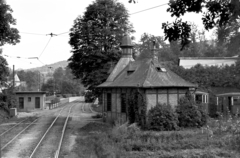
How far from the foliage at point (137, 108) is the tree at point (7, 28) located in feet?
41.9

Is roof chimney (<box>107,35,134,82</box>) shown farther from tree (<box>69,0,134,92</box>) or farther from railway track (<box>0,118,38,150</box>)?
railway track (<box>0,118,38,150</box>)

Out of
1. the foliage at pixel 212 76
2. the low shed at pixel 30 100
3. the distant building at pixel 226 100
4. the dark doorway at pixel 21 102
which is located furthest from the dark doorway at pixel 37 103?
the distant building at pixel 226 100

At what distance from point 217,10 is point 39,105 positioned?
152ft

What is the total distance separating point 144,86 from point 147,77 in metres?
1.76

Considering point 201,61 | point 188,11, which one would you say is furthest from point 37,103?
point 188,11

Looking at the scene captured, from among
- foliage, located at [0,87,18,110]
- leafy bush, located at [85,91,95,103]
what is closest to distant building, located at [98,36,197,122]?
leafy bush, located at [85,91,95,103]

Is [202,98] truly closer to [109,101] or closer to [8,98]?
[109,101]

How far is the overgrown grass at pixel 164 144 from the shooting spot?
15.6 metres

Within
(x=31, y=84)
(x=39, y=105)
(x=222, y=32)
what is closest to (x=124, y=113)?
(x=222, y=32)

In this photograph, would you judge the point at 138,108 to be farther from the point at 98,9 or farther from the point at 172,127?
the point at 98,9

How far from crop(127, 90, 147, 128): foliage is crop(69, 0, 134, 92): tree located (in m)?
9.71

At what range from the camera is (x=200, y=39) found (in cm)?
7231

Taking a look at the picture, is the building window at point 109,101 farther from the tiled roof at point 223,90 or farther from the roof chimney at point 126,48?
the tiled roof at point 223,90

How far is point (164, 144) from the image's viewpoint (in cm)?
1773
